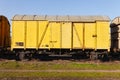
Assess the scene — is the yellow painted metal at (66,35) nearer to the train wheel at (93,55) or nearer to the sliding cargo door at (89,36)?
the sliding cargo door at (89,36)

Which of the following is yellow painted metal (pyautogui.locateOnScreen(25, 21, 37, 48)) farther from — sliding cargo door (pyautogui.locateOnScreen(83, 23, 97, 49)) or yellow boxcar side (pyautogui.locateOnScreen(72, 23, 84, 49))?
sliding cargo door (pyautogui.locateOnScreen(83, 23, 97, 49))

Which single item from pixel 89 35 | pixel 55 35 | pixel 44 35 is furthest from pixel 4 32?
pixel 89 35

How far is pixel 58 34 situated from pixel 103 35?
382 cm

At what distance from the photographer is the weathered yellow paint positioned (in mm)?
27703

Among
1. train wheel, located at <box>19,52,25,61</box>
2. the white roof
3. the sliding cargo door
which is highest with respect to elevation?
the white roof

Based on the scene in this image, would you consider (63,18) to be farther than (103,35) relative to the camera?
Yes

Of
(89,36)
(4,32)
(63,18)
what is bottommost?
(89,36)

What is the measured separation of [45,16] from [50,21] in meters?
1.04

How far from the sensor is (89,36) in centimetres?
2780

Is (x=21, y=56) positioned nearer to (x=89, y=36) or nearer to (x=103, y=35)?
(x=89, y=36)

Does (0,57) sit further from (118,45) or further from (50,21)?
(118,45)

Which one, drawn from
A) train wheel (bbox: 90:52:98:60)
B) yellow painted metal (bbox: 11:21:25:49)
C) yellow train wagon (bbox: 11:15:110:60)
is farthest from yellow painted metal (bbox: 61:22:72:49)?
yellow painted metal (bbox: 11:21:25:49)

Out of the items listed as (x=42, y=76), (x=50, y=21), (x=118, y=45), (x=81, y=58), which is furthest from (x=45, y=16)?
(x=42, y=76)

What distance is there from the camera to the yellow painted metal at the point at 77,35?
91.1ft
